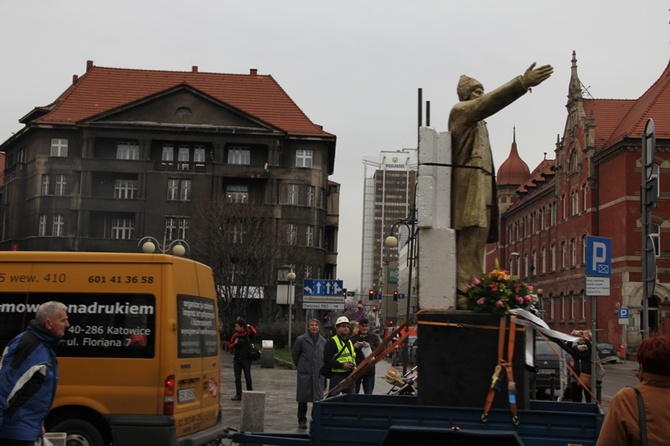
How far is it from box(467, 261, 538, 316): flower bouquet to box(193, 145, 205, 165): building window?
58.0 metres

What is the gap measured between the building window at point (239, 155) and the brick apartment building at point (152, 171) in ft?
0.25

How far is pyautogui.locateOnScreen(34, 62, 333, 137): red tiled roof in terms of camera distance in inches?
2640

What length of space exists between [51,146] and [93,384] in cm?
5845

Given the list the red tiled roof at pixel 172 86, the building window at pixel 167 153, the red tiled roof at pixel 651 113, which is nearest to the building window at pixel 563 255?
the red tiled roof at pixel 651 113

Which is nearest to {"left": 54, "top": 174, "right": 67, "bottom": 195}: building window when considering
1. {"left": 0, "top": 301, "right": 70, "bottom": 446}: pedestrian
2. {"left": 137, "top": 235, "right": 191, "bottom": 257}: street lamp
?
{"left": 137, "top": 235, "right": 191, "bottom": 257}: street lamp

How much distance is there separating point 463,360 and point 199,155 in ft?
193

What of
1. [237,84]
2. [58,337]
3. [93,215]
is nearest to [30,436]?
[58,337]

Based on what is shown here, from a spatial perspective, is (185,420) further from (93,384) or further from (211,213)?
(211,213)

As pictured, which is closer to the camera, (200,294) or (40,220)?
(200,294)

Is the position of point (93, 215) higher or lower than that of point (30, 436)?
higher

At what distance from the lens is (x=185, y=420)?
10367 mm

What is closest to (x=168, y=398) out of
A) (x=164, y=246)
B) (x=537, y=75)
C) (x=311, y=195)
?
(x=537, y=75)

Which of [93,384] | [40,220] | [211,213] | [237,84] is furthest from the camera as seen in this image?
[237,84]

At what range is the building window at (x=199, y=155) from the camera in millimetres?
65312
